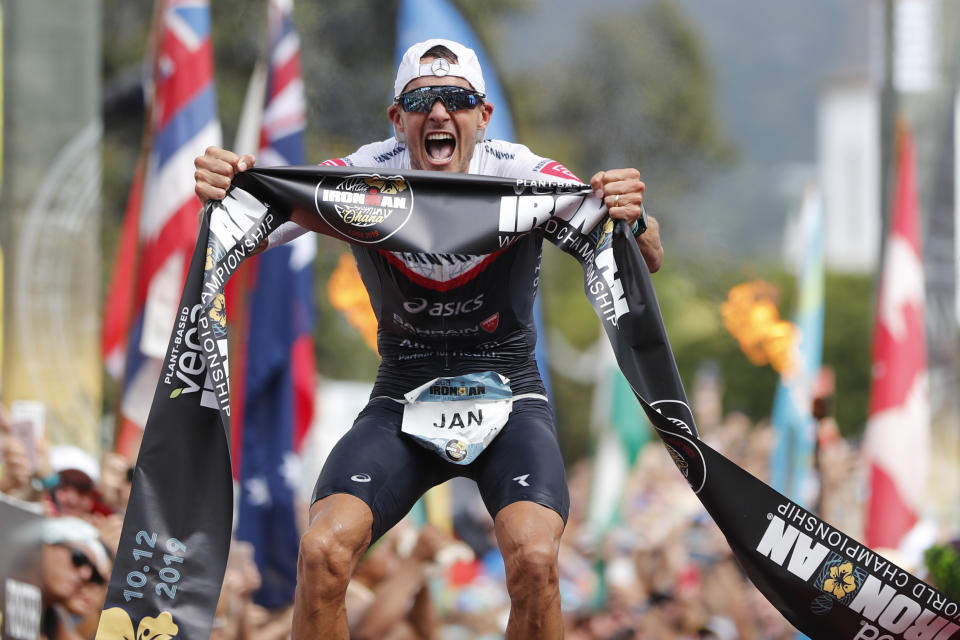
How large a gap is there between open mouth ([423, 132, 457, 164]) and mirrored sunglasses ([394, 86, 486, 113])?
14 cm

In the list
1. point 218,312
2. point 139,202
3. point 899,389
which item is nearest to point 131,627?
point 218,312

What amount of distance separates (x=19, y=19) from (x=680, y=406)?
590 centimetres

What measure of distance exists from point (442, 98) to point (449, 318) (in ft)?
2.94

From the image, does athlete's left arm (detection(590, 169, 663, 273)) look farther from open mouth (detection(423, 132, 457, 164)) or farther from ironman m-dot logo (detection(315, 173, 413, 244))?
ironman m-dot logo (detection(315, 173, 413, 244))

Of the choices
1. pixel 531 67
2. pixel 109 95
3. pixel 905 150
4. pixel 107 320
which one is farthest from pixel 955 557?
pixel 531 67

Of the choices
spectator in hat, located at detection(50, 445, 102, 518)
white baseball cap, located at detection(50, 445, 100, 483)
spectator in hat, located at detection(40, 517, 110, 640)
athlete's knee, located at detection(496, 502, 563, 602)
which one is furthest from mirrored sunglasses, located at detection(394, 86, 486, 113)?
white baseball cap, located at detection(50, 445, 100, 483)

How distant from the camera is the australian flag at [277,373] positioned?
A: 385 inches

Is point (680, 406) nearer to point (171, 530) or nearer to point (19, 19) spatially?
point (171, 530)

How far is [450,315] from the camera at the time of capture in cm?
521

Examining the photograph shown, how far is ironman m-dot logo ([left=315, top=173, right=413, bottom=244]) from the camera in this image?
202 inches

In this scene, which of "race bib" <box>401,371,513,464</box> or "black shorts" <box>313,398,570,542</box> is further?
"race bib" <box>401,371,513,464</box>

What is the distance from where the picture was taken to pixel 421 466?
516cm

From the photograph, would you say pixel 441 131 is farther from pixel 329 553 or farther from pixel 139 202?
pixel 139 202

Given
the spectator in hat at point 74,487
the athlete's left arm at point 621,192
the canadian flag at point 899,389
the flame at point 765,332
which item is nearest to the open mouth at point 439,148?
the athlete's left arm at point 621,192
